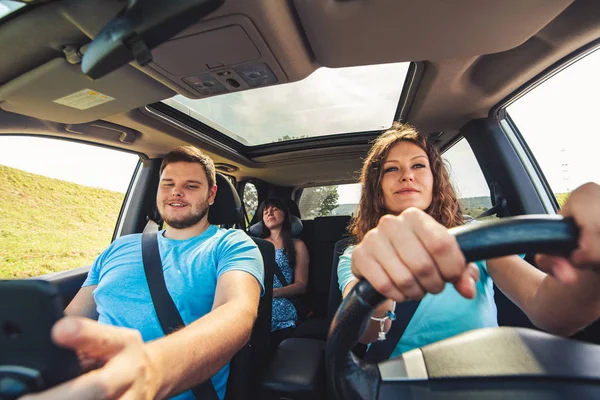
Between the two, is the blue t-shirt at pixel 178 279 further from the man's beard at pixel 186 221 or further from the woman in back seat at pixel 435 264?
the woman in back seat at pixel 435 264

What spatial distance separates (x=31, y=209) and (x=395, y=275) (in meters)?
Result: 2.90

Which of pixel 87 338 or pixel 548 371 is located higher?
pixel 87 338

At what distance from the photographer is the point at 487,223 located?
1.37ft

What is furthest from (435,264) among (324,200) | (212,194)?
(324,200)

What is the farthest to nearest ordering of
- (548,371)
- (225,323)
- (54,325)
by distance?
(225,323), (548,371), (54,325)

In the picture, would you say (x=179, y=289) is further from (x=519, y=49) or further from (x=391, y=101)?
(x=519, y=49)

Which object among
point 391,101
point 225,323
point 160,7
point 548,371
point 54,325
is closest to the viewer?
point 54,325

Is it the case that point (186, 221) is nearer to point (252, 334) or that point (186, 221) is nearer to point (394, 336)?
point (252, 334)

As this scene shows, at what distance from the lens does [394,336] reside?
1208mm

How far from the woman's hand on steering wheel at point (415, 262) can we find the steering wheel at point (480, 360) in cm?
2

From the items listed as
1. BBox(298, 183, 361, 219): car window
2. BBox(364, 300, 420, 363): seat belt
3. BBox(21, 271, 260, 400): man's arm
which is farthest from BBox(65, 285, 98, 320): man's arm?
BBox(298, 183, 361, 219): car window

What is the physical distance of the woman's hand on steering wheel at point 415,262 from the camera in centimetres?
43

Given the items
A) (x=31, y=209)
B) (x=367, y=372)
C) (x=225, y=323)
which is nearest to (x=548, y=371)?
(x=367, y=372)

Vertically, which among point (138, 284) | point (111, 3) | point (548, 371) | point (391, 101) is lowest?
point (548, 371)
